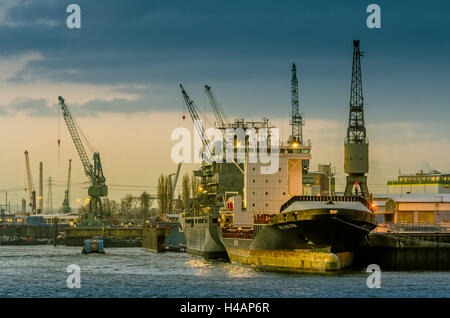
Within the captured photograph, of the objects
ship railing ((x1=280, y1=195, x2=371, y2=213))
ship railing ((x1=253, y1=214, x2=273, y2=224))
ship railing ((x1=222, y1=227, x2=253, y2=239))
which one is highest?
ship railing ((x1=280, y1=195, x2=371, y2=213))

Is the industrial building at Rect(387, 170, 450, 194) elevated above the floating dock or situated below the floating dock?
above

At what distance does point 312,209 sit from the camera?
Answer: 58281mm

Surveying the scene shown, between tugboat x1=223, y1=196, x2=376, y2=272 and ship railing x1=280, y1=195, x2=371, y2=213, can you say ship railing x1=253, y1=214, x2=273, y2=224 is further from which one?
ship railing x1=280, y1=195, x2=371, y2=213

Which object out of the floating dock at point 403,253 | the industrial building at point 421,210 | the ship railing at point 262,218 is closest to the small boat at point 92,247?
Answer: the ship railing at point 262,218

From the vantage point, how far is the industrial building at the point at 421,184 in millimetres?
129375

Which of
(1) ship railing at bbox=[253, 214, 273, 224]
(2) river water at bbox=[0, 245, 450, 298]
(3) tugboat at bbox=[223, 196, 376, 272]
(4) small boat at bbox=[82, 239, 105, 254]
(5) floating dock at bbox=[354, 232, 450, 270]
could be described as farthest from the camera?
(4) small boat at bbox=[82, 239, 105, 254]

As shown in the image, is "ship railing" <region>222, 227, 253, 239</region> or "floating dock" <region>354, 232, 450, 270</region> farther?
"ship railing" <region>222, 227, 253, 239</region>

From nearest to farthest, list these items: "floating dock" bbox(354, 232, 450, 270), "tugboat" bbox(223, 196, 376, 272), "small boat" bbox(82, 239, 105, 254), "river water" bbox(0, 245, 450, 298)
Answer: "river water" bbox(0, 245, 450, 298)
"tugboat" bbox(223, 196, 376, 272)
"floating dock" bbox(354, 232, 450, 270)
"small boat" bbox(82, 239, 105, 254)

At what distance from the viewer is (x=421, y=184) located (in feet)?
449

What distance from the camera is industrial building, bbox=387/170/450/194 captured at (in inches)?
5094

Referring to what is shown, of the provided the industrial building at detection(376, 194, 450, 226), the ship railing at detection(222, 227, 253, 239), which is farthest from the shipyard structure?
the industrial building at detection(376, 194, 450, 226)

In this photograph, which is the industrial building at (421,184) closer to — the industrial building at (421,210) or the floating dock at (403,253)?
the industrial building at (421,210)
